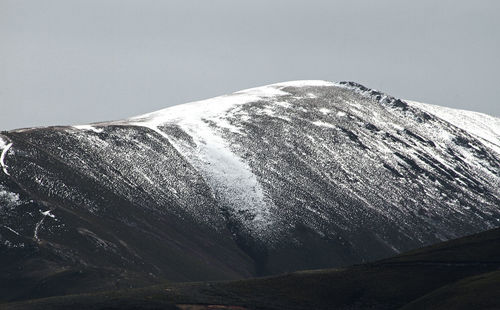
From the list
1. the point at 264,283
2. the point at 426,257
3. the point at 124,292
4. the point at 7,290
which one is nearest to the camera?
the point at 124,292

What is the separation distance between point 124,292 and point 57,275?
53.0 metres

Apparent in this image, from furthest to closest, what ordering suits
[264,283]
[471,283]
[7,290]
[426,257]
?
[7,290], [426,257], [264,283], [471,283]

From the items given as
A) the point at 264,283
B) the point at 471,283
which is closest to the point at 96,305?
the point at 264,283

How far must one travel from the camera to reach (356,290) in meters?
155

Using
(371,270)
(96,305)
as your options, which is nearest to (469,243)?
(371,270)

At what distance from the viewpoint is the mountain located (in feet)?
459

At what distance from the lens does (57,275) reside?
19800 cm

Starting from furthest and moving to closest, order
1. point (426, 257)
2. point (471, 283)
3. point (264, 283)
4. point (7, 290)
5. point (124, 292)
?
point (7, 290)
point (426, 257)
point (264, 283)
point (124, 292)
point (471, 283)

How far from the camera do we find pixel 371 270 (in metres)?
166

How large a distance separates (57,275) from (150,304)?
62.6 meters

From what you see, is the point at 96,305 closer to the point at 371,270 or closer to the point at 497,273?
the point at 371,270

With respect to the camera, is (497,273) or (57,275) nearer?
(497,273)

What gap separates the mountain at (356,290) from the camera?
140000mm

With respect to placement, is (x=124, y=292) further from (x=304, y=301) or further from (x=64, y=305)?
(x=304, y=301)
